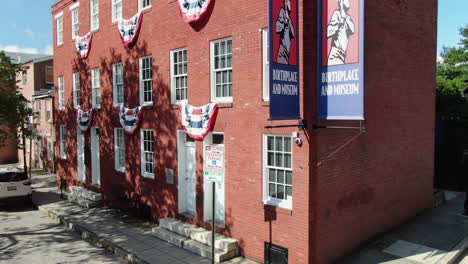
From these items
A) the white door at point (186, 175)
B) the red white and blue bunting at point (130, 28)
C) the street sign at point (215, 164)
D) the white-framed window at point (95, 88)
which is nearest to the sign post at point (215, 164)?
the street sign at point (215, 164)

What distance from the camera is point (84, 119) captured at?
55.1 feet

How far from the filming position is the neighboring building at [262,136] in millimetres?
8484

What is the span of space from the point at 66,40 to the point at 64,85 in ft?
7.32

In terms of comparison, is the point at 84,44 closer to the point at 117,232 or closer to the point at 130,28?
the point at 130,28

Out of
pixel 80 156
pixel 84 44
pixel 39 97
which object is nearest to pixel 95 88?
pixel 84 44

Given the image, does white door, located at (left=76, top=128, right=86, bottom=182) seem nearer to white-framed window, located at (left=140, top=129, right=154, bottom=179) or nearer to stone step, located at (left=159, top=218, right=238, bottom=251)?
white-framed window, located at (left=140, top=129, right=154, bottom=179)

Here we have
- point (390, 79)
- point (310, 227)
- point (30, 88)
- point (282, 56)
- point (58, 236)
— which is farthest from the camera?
point (30, 88)

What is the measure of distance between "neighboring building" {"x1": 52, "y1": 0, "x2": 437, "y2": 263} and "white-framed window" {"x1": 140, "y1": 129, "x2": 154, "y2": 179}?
42 millimetres

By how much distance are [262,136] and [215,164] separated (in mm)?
1906

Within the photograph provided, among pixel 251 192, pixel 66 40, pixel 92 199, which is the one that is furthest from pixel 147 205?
pixel 66 40

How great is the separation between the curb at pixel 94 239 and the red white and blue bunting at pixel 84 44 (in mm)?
6858

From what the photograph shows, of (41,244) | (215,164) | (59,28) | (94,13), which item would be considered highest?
(59,28)

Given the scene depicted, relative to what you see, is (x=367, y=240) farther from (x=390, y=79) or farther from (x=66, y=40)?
(x=66, y=40)

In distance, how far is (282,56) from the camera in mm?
7590
